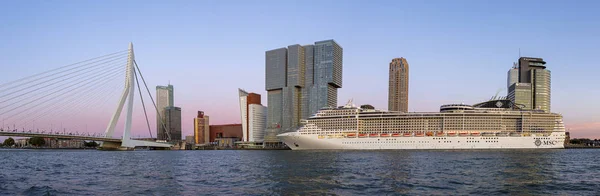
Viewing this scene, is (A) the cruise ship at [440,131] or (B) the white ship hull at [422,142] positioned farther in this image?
(A) the cruise ship at [440,131]

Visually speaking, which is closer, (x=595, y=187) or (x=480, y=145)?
(x=595, y=187)

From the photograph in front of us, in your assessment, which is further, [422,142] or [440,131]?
[440,131]

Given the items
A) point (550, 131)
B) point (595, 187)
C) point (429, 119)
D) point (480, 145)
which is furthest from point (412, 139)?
point (595, 187)

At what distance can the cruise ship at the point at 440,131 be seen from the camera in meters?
94.0

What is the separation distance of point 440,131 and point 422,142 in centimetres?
530

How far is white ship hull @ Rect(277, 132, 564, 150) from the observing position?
9338 cm

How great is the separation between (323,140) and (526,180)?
68.9 metres

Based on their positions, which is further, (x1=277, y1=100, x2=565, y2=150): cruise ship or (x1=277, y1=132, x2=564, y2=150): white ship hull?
(x1=277, y1=100, x2=565, y2=150): cruise ship

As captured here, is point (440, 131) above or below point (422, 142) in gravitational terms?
above

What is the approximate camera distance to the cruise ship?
308 ft

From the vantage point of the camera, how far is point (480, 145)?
93.2 meters

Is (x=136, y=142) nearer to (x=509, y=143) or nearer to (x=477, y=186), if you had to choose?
(x=509, y=143)

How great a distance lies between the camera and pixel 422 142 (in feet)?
309

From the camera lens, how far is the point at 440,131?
95.7 metres
